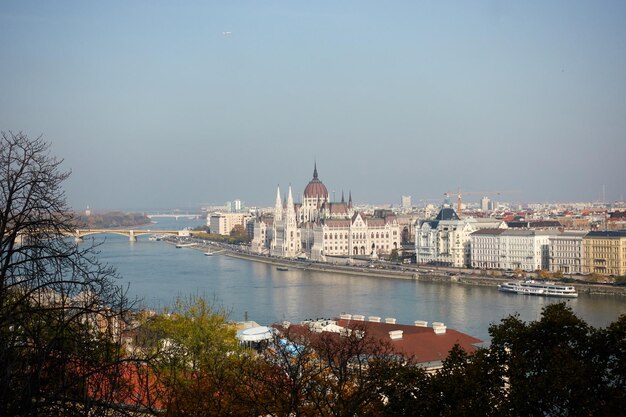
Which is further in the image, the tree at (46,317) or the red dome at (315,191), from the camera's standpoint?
the red dome at (315,191)

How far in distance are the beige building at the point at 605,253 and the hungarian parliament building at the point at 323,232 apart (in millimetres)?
10669

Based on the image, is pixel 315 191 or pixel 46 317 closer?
pixel 46 317

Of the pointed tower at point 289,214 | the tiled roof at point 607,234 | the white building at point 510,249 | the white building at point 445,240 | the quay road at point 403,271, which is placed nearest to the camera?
the quay road at point 403,271

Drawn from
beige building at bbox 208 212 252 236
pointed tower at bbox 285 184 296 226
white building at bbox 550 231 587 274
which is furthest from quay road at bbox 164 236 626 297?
beige building at bbox 208 212 252 236

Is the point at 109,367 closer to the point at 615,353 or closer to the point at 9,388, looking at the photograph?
the point at 9,388

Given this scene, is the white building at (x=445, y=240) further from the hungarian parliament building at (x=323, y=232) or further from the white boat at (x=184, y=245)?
the white boat at (x=184, y=245)

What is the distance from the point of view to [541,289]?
19.5 metres

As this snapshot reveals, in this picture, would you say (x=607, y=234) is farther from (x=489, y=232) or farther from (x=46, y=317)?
(x=46, y=317)

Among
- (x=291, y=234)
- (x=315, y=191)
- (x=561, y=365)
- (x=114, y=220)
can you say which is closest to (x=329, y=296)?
(x=561, y=365)

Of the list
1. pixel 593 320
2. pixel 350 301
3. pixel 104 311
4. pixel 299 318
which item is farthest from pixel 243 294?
pixel 104 311

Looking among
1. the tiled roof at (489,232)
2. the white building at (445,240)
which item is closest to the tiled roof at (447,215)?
the white building at (445,240)

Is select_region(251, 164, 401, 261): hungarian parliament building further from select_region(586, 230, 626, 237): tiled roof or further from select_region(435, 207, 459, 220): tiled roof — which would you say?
select_region(586, 230, 626, 237): tiled roof

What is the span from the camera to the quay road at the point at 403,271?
20.3m

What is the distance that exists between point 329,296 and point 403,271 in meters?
6.91
